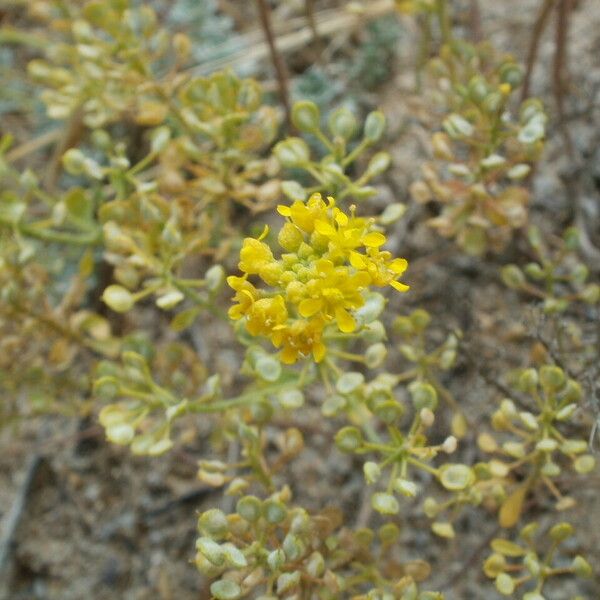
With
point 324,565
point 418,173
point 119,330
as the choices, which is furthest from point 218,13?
point 324,565

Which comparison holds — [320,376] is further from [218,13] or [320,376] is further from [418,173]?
[218,13]

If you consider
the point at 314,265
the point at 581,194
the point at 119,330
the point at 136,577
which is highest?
the point at 314,265

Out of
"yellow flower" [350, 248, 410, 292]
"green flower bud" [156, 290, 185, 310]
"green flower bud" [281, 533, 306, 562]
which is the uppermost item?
"yellow flower" [350, 248, 410, 292]

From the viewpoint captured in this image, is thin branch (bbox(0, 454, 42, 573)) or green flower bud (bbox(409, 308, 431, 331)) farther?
thin branch (bbox(0, 454, 42, 573))

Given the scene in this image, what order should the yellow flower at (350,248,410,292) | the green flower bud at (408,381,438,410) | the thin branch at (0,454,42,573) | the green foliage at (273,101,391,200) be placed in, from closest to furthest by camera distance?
the yellow flower at (350,248,410,292) → the green flower bud at (408,381,438,410) → the green foliage at (273,101,391,200) → the thin branch at (0,454,42,573)

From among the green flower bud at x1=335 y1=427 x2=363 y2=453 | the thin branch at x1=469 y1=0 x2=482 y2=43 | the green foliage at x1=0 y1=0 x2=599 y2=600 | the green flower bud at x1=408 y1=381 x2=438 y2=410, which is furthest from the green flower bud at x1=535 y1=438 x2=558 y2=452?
the thin branch at x1=469 y1=0 x2=482 y2=43

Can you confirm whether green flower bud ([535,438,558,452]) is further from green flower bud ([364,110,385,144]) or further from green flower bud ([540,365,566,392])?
green flower bud ([364,110,385,144])

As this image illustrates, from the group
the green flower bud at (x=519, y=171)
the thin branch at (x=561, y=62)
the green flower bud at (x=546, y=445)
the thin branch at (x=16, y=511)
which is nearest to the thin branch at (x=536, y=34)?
the thin branch at (x=561, y=62)
